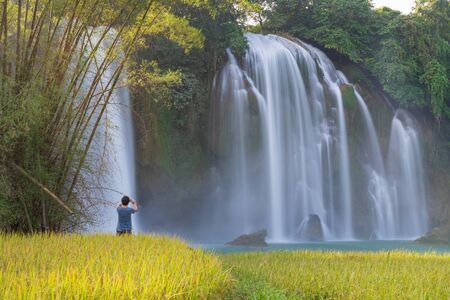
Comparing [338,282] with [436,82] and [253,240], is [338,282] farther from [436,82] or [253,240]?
[436,82]

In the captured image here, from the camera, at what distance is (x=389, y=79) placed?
24.5 meters

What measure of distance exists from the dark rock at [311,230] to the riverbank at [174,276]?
11.8m

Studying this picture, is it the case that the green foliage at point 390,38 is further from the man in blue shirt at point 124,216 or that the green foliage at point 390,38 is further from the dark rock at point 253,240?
the man in blue shirt at point 124,216

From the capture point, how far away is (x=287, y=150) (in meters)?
20.8

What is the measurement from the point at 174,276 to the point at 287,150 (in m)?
17.3

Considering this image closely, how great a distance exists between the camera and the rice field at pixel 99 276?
311cm

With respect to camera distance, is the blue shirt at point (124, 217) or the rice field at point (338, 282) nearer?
the rice field at point (338, 282)

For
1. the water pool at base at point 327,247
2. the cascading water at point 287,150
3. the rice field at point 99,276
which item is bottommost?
the water pool at base at point 327,247

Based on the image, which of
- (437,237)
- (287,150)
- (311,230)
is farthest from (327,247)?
(287,150)

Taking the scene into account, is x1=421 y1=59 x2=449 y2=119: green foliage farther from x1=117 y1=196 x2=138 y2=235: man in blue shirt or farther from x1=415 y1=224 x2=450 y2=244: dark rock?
x1=117 y1=196 x2=138 y2=235: man in blue shirt

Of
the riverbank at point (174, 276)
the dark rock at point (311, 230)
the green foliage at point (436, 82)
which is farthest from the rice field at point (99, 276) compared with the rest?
the green foliage at point (436, 82)

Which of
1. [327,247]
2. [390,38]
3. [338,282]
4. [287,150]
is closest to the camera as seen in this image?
[338,282]

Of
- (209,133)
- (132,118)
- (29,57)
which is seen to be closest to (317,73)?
(209,133)

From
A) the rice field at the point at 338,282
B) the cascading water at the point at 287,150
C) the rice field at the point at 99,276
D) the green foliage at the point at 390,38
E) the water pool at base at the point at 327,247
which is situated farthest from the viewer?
the green foliage at the point at 390,38
